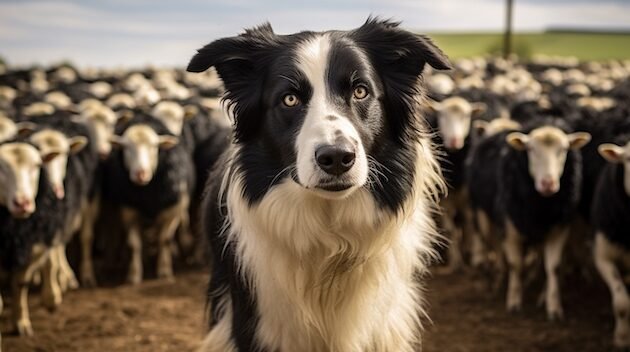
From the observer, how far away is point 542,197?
21.9 feet

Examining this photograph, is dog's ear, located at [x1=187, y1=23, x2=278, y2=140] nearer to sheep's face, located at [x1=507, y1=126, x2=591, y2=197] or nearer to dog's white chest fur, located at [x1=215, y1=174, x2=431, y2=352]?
dog's white chest fur, located at [x1=215, y1=174, x2=431, y2=352]

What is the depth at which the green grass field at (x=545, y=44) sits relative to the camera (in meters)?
38.0

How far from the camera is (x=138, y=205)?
831 cm

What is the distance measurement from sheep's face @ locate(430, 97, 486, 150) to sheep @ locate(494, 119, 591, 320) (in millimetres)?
1748

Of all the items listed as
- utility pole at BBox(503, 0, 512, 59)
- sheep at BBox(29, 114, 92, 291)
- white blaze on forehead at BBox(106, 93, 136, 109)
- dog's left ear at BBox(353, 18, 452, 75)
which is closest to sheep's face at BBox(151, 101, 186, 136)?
sheep at BBox(29, 114, 92, 291)

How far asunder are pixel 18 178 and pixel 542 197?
14.0 ft

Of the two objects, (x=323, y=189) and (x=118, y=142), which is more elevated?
(x=323, y=189)

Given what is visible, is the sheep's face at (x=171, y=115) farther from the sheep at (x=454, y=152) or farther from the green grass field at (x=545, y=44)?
the green grass field at (x=545, y=44)

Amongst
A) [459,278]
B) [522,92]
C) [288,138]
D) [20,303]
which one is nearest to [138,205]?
[20,303]

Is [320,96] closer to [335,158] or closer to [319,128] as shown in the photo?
[319,128]

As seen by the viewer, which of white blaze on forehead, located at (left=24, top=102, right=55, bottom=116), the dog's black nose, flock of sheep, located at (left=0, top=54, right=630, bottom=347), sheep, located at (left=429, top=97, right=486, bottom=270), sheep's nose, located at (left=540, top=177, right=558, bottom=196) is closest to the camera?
the dog's black nose

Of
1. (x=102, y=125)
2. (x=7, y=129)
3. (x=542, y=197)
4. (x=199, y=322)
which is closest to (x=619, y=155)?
(x=542, y=197)

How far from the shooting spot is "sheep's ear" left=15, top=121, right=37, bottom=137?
24.4ft

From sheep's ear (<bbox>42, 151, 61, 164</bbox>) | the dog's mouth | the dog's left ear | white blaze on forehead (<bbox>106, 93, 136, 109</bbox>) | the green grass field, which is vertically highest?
the dog's left ear
